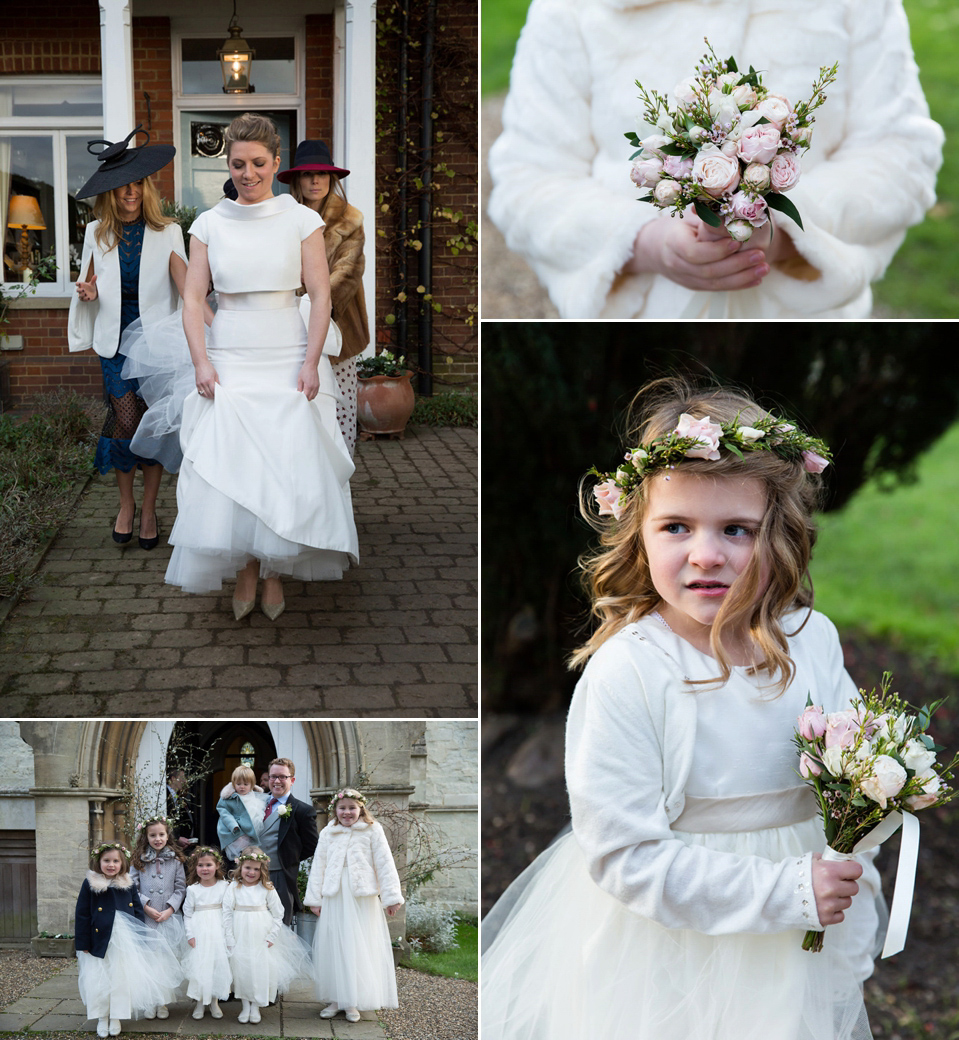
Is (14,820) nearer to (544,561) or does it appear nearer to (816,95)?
(544,561)

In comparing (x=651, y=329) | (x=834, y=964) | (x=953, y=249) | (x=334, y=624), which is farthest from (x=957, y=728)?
(x=834, y=964)

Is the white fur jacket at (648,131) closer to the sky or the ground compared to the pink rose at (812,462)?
closer to the sky

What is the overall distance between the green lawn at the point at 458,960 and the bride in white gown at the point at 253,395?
1.51m

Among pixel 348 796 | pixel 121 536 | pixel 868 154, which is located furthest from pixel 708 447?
pixel 121 536

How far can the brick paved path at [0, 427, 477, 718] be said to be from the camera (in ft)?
11.7

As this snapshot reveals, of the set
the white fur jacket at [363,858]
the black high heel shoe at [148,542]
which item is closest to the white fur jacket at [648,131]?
the white fur jacket at [363,858]

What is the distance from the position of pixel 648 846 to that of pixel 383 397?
5.63 metres

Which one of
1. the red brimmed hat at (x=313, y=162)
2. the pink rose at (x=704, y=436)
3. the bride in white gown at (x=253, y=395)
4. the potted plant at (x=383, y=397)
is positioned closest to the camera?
the pink rose at (x=704, y=436)

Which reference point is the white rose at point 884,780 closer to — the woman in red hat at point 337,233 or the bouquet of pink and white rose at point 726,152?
the bouquet of pink and white rose at point 726,152

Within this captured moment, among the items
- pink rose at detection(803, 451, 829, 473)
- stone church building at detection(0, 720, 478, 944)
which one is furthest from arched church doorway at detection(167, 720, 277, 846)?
pink rose at detection(803, 451, 829, 473)

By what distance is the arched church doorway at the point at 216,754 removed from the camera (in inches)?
120

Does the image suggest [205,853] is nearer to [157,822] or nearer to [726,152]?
[157,822]

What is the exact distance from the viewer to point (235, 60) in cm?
764

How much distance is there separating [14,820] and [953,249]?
15.8ft
